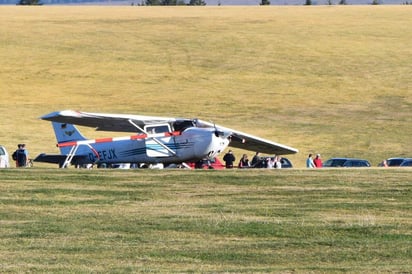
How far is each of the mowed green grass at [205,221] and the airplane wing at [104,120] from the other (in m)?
8.89

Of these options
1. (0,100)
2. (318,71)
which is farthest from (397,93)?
(0,100)

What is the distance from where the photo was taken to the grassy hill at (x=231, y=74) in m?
56.3

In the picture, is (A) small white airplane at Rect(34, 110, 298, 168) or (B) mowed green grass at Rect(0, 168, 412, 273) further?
(A) small white airplane at Rect(34, 110, 298, 168)

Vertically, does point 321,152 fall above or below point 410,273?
below

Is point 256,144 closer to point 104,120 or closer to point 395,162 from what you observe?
point 395,162

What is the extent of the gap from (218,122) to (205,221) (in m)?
36.9

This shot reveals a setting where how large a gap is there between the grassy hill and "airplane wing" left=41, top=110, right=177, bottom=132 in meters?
12.2

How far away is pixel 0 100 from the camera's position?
197ft

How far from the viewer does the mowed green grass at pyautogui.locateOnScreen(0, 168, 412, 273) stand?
14680mm

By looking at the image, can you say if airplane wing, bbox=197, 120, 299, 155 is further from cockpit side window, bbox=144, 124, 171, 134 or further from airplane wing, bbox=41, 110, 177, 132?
airplane wing, bbox=41, 110, 177, 132

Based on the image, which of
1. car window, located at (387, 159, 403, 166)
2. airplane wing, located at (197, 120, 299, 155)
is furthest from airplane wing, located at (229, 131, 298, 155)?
car window, located at (387, 159, 403, 166)

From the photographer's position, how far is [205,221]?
60.2 ft

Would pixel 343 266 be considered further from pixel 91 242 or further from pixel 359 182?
pixel 359 182

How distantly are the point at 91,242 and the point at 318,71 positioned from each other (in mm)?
52887
